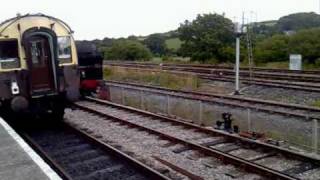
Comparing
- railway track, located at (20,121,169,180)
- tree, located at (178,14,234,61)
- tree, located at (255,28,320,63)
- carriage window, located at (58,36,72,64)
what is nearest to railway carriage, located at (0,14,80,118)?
carriage window, located at (58,36,72,64)

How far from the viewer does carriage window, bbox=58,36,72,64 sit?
13.9 m

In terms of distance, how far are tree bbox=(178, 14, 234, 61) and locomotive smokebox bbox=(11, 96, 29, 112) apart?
33.1m

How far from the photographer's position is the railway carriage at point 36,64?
43.0 feet

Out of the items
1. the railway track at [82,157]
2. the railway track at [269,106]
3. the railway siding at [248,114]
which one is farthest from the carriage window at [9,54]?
the railway track at [269,106]

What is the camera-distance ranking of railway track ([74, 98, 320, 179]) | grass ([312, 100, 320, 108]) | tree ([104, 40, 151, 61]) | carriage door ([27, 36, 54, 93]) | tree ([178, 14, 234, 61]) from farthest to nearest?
1. tree ([104, 40, 151, 61])
2. tree ([178, 14, 234, 61])
3. grass ([312, 100, 320, 108])
4. carriage door ([27, 36, 54, 93])
5. railway track ([74, 98, 320, 179])

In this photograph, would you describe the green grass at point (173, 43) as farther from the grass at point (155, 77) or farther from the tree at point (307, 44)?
the grass at point (155, 77)

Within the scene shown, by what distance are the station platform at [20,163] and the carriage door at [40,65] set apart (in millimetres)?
4562

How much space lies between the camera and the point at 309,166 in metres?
9.59

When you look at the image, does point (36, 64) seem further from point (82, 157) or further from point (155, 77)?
point (155, 77)

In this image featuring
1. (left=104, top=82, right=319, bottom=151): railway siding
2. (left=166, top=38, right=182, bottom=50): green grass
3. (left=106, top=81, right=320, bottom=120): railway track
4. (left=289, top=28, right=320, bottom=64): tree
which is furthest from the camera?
(left=166, top=38, right=182, bottom=50): green grass

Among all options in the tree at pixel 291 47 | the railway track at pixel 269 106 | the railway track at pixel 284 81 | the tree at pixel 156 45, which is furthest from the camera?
the tree at pixel 156 45

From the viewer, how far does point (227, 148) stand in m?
11.3

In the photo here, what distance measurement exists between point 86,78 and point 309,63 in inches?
878

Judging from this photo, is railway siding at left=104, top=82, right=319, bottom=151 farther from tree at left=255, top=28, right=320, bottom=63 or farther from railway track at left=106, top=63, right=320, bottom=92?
tree at left=255, top=28, right=320, bottom=63
